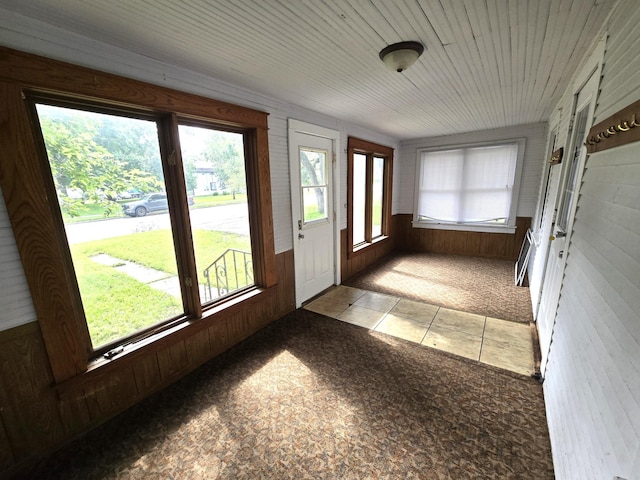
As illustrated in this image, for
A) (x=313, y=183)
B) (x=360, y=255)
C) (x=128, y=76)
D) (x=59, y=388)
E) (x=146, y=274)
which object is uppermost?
(x=128, y=76)

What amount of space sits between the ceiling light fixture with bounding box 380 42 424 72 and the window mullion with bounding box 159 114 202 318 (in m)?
1.51

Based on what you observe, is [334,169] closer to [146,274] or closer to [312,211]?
[312,211]

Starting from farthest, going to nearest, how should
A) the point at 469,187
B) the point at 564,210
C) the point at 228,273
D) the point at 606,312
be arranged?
the point at 469,187, the point at 228,273, the point at 564,210, the point at 606,312

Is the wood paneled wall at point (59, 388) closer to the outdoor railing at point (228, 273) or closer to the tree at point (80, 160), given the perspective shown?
the outdoor railing at point (228, 273)

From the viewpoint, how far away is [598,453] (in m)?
0.90

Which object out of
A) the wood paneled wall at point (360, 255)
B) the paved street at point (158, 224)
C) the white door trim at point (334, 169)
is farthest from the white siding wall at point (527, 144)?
the paved street at point (158, 224)

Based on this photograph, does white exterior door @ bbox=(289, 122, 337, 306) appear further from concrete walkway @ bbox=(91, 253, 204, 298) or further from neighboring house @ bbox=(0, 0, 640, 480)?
concrete walkway @ bbox=(91, 253, 204, 298)

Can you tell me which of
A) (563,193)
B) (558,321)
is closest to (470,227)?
(563,193)

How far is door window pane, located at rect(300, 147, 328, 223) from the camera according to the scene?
316 centimetres

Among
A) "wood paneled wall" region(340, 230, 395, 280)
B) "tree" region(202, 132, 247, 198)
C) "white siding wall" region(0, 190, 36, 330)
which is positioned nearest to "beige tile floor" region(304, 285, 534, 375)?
"wood paneled wall" region(340, 230, 395, 280)

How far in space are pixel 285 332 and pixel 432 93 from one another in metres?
2.77

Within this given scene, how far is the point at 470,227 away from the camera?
5086 mm

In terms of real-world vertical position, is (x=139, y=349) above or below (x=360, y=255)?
above

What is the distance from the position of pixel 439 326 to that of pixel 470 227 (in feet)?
10.2
